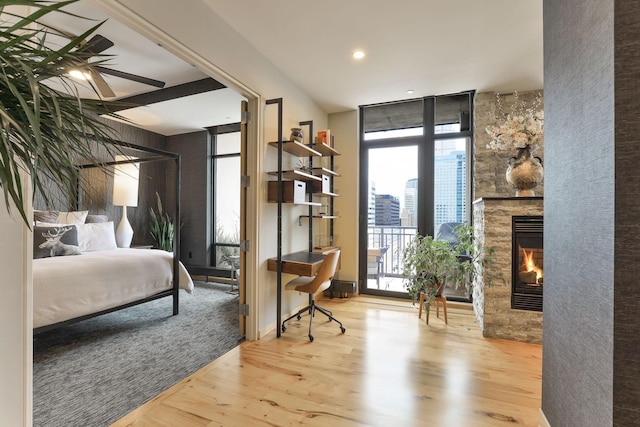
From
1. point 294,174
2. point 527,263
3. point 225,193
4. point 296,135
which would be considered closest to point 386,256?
point 527,263

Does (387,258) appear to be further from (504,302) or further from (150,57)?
(150,57)

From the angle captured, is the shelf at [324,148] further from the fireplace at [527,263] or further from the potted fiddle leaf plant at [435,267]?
the fireplace at [527,263]

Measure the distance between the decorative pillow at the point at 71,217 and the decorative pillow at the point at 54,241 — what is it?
78 cm

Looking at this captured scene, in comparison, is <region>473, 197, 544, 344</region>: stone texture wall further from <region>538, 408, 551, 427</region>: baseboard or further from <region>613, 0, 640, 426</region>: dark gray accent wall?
<region>613, 0, 640, 426</region>: dark gray accent wall

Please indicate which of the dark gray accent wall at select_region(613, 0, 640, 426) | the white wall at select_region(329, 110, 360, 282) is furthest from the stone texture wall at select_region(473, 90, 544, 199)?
the dark gray accent wall at select_region(613, 0, 640, 426)

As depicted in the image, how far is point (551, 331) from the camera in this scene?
1.52 m

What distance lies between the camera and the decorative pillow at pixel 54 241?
296 cm

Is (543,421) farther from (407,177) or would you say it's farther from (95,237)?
(95,237)

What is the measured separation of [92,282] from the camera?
104 inches

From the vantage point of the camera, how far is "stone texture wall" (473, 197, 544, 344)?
2.78 meters

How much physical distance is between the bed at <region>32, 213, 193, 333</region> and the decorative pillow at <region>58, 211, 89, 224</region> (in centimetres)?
19

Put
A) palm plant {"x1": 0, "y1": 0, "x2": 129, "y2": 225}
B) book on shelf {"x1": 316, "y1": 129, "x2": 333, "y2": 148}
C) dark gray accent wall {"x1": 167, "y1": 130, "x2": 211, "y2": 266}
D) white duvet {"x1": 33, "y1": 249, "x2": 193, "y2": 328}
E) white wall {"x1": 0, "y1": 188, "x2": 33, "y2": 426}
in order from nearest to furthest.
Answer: palm plant {"x1": 0, "y1": 0, "x2": 129, "y2": 225} < white wall {"x1": 0, "y1": 188, "x2": 33, "y2": 426} < white duvet {"x1": 33, "y1": 249, "x2": 193, "y2": 328} < book on shelf {"x1": 316, "y1": 129, "x2": 333, "y2": 148} < dark gray accent wall {"x1": 167, "y1": 130, "x2": 211, "y2": 266}

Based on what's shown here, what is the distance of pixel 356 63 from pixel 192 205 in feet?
12.9

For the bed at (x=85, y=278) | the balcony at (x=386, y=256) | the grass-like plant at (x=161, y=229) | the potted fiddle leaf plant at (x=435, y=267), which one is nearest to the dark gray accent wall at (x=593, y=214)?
the potted fiddle leaf plant at (x=435, y=267)
